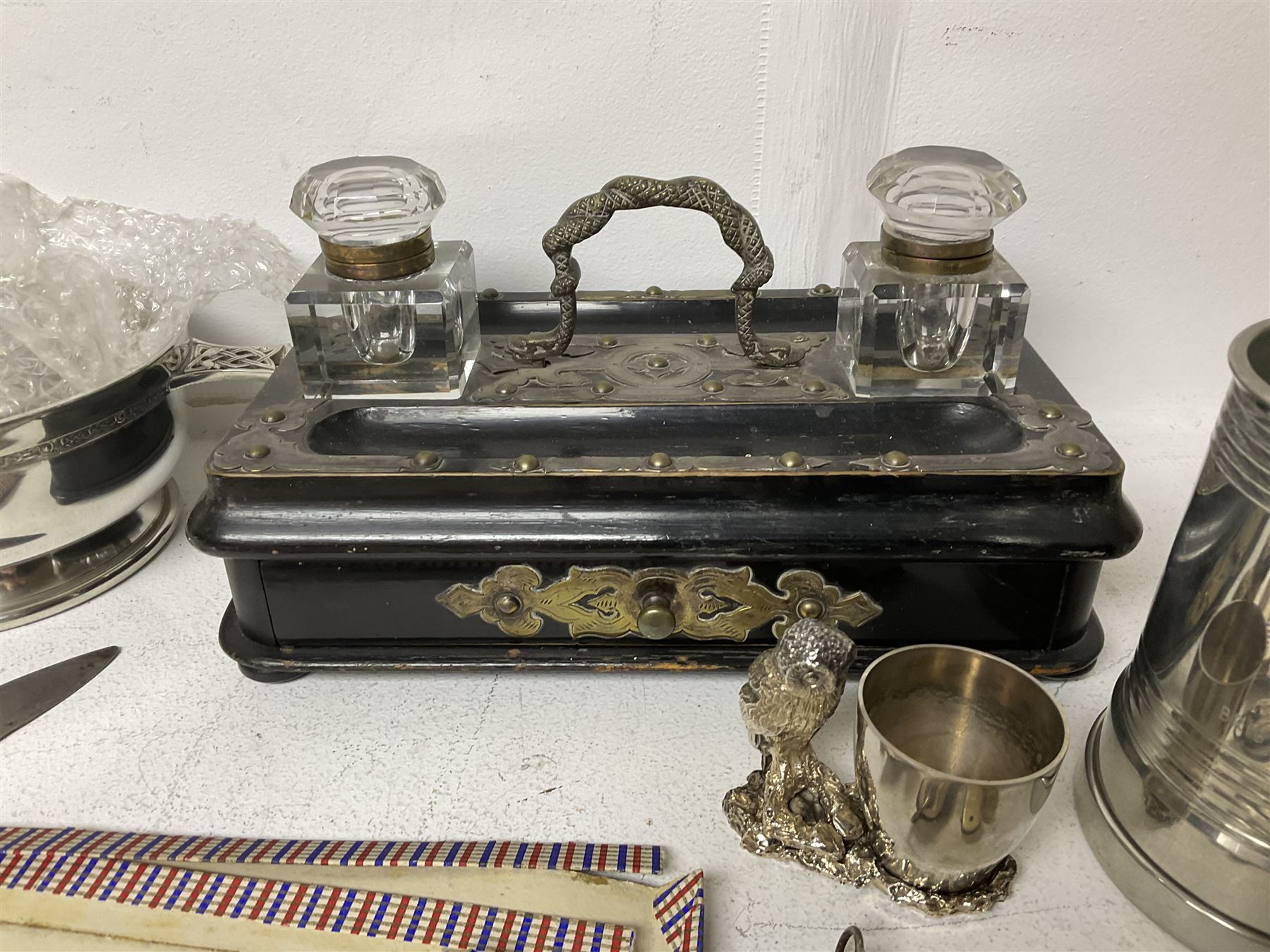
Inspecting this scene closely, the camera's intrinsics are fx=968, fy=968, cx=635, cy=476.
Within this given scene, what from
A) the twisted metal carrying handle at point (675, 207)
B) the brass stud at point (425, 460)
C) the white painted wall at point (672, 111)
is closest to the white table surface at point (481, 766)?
the brass stud at point (425, 460)

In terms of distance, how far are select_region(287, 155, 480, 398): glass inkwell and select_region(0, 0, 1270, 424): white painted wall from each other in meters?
0.25

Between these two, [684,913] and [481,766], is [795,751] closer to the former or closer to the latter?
[684,913]

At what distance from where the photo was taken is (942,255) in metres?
0.93

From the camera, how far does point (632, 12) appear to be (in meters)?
1.11

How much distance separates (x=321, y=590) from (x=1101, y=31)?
3.46 ft

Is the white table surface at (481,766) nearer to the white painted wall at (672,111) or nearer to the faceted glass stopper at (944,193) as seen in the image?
the faceted glass stopper at (944,193)

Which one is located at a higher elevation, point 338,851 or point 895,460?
point 895,460

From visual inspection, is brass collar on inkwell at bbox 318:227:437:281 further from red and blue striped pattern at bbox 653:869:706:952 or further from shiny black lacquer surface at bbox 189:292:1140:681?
red and blue striped pattern at bbox 653:869:706:952

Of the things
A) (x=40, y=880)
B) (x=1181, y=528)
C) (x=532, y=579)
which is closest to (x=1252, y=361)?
(x=1181, y=528)

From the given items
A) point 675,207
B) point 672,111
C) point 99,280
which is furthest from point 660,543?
point 99,280

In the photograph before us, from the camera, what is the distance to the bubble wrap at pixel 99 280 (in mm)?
1079

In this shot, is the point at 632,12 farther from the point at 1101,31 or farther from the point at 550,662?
the point at 550,662

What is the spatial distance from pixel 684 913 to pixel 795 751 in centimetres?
15

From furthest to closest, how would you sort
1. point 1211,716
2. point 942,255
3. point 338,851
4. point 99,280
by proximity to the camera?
point 99,280 < point 942,255 < point 338,851 < point 1211,716
